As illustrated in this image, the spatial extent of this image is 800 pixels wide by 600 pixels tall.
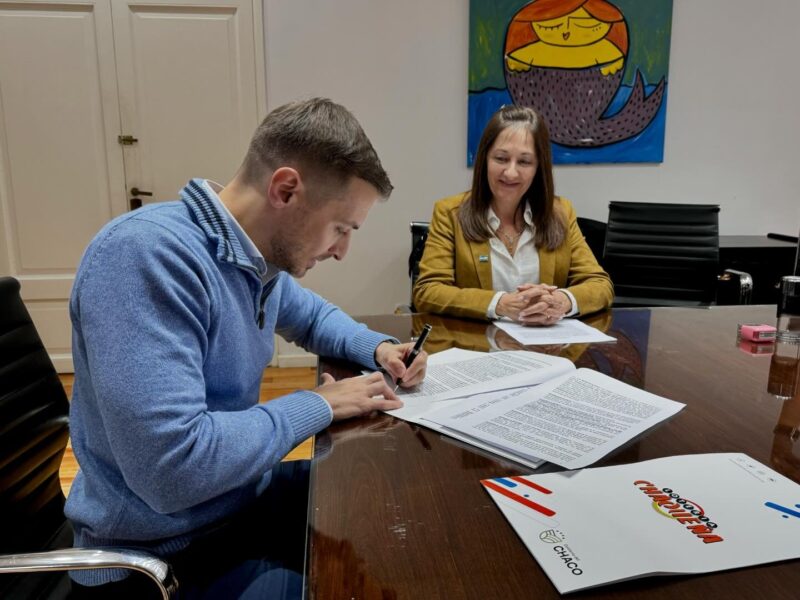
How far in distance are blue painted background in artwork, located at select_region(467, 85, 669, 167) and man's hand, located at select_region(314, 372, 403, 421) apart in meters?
2.48

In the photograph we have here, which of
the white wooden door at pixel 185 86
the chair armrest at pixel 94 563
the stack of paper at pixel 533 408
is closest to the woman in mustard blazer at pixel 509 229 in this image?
the stack of paper at pixel 533 408

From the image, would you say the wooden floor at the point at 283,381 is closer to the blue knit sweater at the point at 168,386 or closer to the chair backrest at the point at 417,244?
the chair backrest at the point at 417,244

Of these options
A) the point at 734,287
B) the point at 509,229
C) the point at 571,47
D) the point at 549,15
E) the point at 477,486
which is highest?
the point at 549,15

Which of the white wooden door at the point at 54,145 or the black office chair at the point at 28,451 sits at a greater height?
the white wooden door at the point at 54,145

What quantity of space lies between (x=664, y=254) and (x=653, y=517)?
2230 millimetres

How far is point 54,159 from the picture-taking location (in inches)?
126

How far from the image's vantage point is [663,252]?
104 inches

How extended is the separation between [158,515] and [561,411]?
1.98 ft

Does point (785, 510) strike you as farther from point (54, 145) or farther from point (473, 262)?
point (54, 145)

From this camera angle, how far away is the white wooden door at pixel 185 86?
3.09m

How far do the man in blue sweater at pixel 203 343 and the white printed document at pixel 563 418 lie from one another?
0.15 m

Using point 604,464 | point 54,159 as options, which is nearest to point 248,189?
point 604,464

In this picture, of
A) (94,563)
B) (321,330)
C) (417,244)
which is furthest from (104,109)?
(94,563)

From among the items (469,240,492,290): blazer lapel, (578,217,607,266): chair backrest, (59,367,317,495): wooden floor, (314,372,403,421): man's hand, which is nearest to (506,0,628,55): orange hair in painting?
(578,217,607,266): chair backrest
